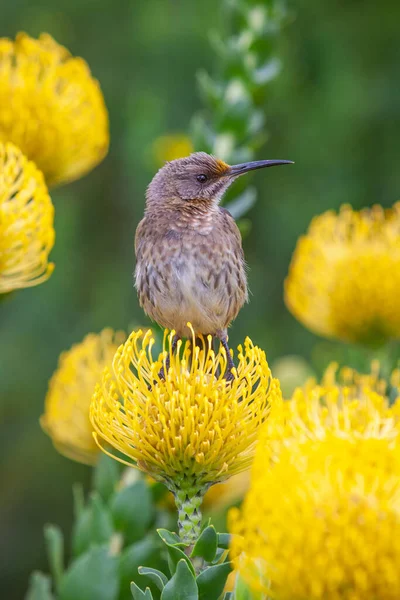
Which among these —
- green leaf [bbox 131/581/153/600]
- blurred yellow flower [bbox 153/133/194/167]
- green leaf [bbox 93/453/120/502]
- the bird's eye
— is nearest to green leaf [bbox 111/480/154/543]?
green leaf [bbox 93/453/120/502]

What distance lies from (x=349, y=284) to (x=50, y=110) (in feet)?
3.81

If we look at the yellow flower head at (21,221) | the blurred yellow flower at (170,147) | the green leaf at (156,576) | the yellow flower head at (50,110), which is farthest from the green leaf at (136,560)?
the blurred yellow flower at (170,147)

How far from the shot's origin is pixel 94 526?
2.55m

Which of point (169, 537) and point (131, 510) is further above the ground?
point (169, 537)

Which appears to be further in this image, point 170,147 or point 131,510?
point 170,147

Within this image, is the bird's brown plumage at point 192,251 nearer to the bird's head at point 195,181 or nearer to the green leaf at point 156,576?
the bird's head at point 195,181

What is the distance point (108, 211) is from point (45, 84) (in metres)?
4.27

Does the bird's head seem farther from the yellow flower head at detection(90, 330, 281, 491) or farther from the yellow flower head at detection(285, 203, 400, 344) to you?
the yellow flower head at detection(90, 330, 281, 491)

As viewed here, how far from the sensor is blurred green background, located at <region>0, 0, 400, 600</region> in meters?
6.39

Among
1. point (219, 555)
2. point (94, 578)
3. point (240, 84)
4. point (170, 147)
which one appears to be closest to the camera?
point (219, 555)

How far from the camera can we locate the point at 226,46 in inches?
139

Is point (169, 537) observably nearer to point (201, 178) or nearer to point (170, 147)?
point (201, 178)

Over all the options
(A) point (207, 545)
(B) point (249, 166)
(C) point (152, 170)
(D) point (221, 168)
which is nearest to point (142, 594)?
(A) point (207, 545)

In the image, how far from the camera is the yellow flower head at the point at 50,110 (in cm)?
308
